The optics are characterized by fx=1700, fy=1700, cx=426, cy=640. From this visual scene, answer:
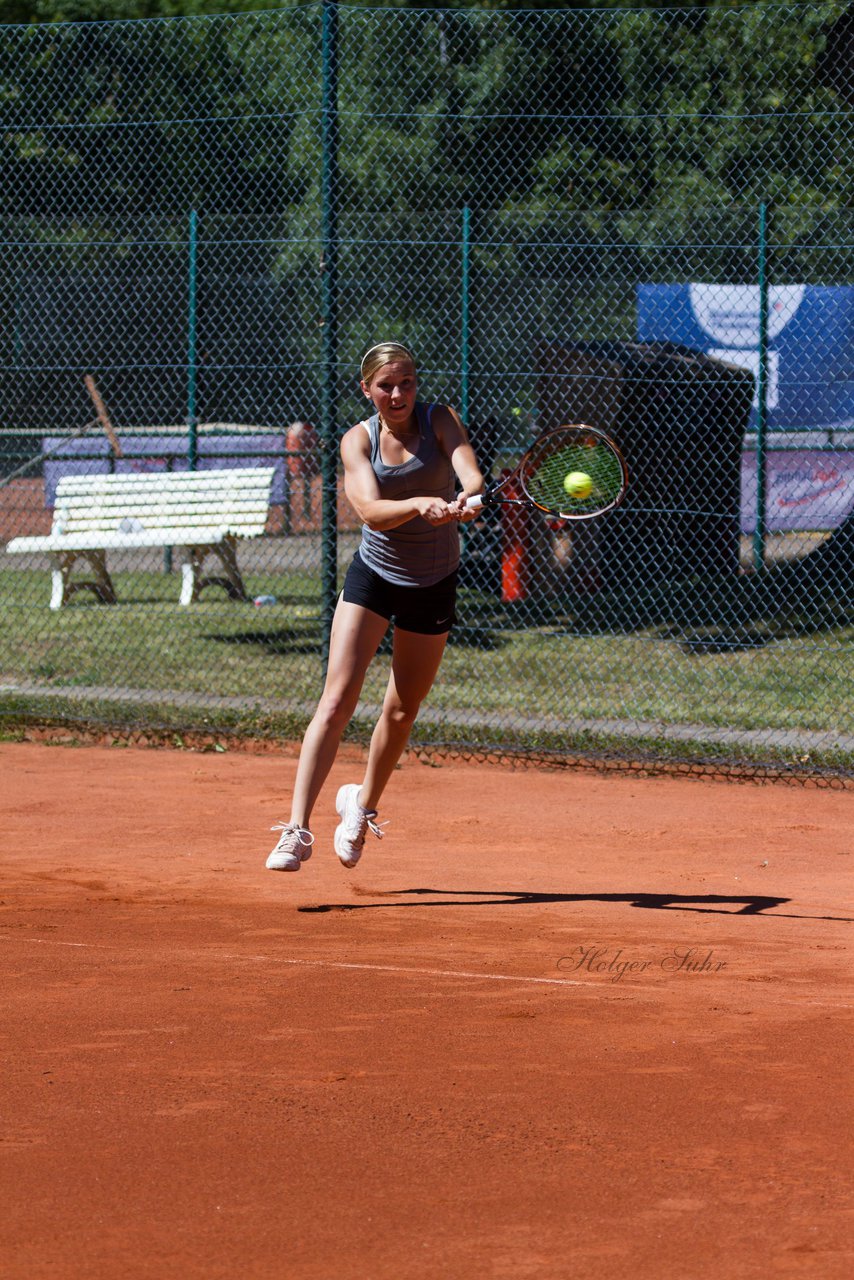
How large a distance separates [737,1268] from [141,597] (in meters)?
11.5

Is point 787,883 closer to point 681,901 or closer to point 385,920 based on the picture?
point 681,901

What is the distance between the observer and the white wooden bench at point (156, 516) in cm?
1255

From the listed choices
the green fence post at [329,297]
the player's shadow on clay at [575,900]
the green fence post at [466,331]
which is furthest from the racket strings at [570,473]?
the green fence post at [466,331]

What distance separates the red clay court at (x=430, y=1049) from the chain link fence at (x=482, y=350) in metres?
2.16

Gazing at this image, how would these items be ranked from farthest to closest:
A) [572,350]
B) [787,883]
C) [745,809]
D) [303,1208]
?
[572,350]
[745,809]
[787,883]
[303,1208]

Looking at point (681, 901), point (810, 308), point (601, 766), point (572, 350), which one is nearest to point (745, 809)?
point (601, 766)

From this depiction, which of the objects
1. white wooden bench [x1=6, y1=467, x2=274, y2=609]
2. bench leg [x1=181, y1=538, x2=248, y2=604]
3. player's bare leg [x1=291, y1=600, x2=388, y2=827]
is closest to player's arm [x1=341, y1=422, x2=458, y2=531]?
player's bare leg [x1=291, y1=600, x2=388, y2=827]

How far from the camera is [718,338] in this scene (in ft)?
49.3

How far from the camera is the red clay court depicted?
3.15m

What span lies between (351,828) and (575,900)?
81cm

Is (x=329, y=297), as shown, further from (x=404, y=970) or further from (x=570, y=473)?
(x=404, y=970)

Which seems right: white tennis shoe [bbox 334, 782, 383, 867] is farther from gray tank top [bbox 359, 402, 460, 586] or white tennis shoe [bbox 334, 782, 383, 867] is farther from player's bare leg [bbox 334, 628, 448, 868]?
gray tank top [bbox 359, 402, 460, 586]

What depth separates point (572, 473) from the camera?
19.7ft

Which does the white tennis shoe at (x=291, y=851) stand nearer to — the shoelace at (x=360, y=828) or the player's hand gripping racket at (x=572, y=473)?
the shoelace at (x=360, y=828)
